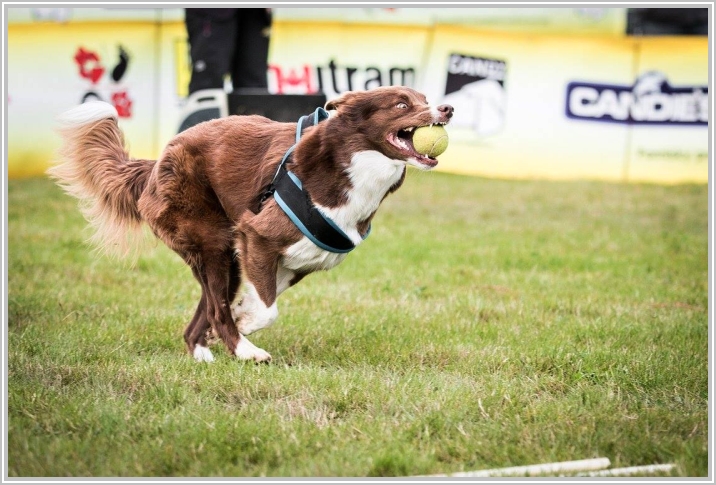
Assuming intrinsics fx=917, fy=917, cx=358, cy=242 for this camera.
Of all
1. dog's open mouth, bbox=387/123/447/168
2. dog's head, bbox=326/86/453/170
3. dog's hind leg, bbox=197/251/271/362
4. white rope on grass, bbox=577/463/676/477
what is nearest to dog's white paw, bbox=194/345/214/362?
dog's hind leg, bbox=197/251/271/362

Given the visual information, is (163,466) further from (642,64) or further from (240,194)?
(642,64)

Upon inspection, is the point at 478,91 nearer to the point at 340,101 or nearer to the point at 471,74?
the point at 471,74

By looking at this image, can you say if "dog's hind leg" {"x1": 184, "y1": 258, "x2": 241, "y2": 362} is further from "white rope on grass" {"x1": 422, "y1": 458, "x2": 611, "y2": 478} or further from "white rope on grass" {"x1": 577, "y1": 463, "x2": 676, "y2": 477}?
"white rope on grass" {"x1": 577, "y1": 463, "x2": 676, "y2": 477}

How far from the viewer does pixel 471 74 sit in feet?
43.4

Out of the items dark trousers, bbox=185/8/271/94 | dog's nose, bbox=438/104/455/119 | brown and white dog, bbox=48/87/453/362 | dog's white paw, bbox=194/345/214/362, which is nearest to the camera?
dog's nose, bbox=438/104/455/119

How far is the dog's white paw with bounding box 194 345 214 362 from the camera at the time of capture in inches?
195

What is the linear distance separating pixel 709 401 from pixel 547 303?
2.59 metres

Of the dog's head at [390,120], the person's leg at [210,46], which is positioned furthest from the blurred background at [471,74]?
the dog's head at [390,120]

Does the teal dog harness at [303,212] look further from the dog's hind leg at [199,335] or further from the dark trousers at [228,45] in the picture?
the dark trousers at [228,45]

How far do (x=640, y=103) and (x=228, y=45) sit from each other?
6825 mm

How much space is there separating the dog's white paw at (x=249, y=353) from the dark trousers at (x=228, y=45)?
490cm

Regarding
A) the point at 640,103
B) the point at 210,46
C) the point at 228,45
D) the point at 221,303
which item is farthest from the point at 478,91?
the point at 221,303

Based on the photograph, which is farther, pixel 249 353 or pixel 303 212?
pixel 249 353

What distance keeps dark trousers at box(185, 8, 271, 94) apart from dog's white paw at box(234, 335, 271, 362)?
490 cm
